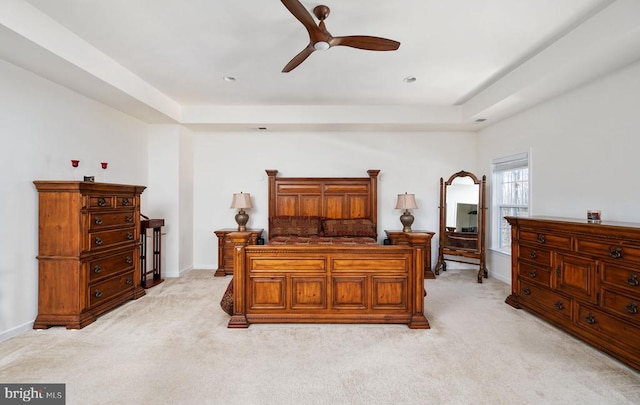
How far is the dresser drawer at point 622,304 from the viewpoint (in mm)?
2156

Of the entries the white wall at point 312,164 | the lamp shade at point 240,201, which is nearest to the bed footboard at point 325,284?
the lamp shade at point 240,201

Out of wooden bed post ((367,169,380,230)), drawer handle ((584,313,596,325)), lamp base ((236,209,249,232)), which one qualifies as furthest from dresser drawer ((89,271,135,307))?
drawer handle ((584,313,596,325))

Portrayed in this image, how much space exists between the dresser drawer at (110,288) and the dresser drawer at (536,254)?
4.73 meters

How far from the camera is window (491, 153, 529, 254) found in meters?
4.21

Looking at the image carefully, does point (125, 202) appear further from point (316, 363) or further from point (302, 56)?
point (316, 363)

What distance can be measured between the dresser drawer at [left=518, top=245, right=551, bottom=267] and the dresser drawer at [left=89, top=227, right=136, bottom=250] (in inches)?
186

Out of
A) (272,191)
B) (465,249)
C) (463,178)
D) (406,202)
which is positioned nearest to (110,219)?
(272,191)

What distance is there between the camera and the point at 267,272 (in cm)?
291

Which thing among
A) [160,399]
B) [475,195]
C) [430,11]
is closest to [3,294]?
[160,399]

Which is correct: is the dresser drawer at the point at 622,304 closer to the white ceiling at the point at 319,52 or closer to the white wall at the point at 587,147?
the white wall at the point at 587,147

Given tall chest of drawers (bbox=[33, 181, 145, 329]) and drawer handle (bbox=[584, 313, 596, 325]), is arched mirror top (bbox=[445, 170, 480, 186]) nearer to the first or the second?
drawer handle (bbox=[584, 313, 596, 325])

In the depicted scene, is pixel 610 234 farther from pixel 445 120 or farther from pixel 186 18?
pixel 186 18

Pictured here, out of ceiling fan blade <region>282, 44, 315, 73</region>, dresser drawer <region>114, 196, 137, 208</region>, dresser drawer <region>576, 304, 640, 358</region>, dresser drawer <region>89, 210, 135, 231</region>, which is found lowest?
dresser drawer <region>576, 304, 640, 358</region>

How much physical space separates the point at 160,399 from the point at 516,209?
4.94m
